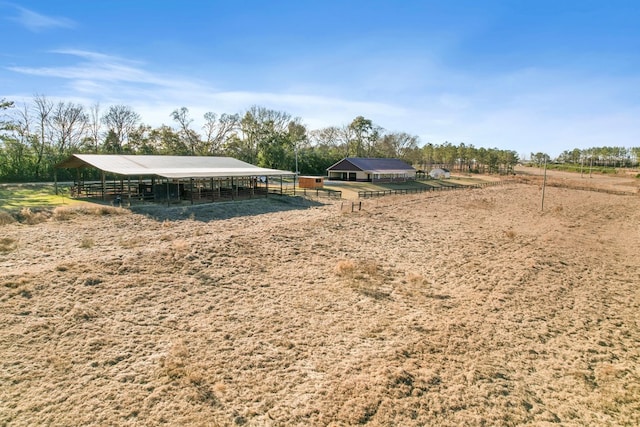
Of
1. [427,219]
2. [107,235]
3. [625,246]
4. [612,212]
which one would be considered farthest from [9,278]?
[612,212]

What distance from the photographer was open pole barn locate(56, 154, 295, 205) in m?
24.7

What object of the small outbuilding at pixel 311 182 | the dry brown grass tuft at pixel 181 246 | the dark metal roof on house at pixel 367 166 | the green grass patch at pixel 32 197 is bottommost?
the dry brown grass tuft at pixel 181 246

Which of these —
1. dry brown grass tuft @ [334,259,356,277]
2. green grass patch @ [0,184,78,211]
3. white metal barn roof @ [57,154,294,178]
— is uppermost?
white metal barn roof @ [57,154,294,178]

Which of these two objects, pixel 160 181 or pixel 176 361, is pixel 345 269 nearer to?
pixel 176 361

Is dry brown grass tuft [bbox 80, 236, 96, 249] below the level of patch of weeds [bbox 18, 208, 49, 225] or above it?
below

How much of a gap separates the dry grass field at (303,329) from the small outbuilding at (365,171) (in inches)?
1217

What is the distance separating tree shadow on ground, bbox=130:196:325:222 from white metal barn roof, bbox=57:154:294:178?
2.17m

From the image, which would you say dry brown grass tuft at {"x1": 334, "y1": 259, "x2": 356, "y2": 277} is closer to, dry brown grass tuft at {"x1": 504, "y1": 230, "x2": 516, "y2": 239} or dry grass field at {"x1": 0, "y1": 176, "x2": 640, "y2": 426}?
dry grass field at {"x1": 0, "y1": 176, "x2": 640, "y2": 426}

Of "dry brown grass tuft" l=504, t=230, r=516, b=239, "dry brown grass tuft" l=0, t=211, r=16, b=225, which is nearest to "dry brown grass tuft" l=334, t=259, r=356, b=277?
"dry brown grass tuft" l=504, t=230, r=516, b=239

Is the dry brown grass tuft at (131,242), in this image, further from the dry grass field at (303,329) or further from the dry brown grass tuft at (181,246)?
the dry brown grass tuft at (181,246)

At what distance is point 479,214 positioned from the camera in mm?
29250

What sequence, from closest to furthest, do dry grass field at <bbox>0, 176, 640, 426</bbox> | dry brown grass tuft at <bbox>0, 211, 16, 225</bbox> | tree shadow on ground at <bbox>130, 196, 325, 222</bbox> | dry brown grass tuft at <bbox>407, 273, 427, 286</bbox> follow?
dry grass field at <bbox>0, 176, 640, 426</bbox> < dry brown grass tuft at <bbox>407, 273, 427, 286</bbox> < dry brown grass tuft at <bbox>0, 211, 16, 225</bbox> < tree shadow on ground at <bbox>130, 196, 325, 222</bbox>

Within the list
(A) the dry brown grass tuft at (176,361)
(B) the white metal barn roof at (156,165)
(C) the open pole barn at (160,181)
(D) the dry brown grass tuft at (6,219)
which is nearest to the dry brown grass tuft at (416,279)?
(A) the dry brown grass tuft at (176,361)

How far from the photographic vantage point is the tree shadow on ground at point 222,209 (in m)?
21.7
